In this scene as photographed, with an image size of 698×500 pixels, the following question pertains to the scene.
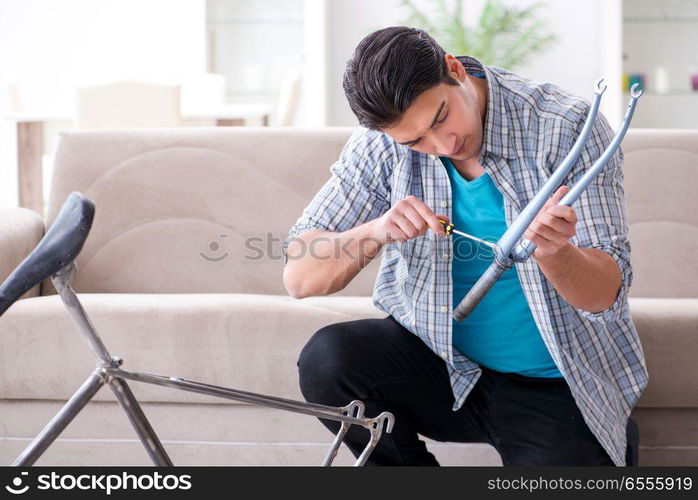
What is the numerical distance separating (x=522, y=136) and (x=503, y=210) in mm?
114

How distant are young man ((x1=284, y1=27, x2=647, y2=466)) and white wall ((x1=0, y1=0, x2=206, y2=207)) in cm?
474

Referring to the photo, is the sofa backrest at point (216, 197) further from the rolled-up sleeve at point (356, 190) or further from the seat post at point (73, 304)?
the seat post at point (73, 304)

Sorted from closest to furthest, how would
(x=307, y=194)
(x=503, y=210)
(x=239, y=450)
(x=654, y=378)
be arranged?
(x=503, y=210) < (x=654, y=378) < (x=239, y=450) < (x=307, y=194)

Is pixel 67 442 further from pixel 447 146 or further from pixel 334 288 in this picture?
pixel 447 146

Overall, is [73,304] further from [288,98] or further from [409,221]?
[288,98]

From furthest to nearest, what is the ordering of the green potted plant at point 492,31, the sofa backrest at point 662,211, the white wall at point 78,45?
the white wall at point 78,45
the green potted plant at point 492,31
the sofa backrest at point 662,211

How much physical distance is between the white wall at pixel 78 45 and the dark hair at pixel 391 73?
4882 mm

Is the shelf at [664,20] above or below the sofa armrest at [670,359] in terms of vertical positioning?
above

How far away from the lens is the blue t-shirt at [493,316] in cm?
131

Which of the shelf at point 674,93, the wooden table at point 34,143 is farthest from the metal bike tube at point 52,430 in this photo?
the shelf at point 674,93

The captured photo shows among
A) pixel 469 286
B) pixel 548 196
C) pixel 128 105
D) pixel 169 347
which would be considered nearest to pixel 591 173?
pixel 548 196

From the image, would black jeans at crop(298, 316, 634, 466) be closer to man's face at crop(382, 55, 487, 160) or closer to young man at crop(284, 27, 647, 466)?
young man at crop(284, 27, 647, 466)

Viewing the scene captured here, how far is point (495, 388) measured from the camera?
4.37ft

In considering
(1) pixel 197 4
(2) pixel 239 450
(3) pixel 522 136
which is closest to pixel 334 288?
(3) pixel 522 136
